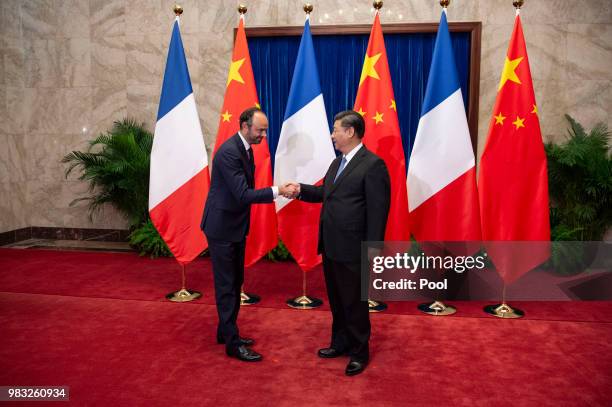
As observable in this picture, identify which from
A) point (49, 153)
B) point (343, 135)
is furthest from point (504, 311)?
point (49, 153)

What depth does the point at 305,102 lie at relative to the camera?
187 inches

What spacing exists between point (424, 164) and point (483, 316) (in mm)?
1381

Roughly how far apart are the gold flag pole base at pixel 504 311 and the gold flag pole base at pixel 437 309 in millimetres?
307

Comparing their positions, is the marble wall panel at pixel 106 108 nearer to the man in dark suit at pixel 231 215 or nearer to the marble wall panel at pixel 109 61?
the marble wall panel at pixel 109 61

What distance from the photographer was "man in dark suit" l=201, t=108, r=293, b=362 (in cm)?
366

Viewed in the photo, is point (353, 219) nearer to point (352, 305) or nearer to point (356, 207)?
point (356, 207)

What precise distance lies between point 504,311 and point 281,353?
209 centimetres

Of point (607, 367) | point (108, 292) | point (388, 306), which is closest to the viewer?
point (607, 367)

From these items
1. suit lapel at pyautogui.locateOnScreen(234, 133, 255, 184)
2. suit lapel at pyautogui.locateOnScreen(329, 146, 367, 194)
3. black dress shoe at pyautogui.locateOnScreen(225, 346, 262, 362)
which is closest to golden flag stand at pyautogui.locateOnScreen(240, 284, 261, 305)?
black dress shoe at pyautogui.locateOnScreen(225, 346, 262, 362)

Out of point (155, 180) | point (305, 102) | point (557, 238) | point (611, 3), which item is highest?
point (611, 3)

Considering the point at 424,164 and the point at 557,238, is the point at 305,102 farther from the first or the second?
the point at 557,238

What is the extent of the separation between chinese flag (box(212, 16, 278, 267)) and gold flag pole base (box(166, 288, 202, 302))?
0.62 m

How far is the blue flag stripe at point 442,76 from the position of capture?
4.60 m

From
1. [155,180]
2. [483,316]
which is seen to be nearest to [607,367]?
[483,316]
